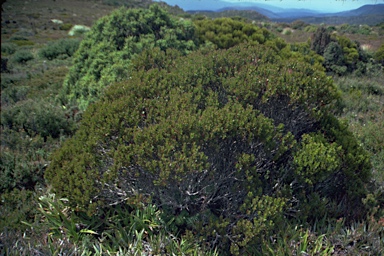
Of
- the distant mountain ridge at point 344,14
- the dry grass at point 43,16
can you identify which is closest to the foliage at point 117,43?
the distant mountain ridge at point 344,14

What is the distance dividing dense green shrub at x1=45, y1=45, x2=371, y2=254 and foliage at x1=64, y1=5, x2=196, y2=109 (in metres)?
2.44

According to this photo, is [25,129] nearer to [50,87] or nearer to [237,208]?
[50,87]

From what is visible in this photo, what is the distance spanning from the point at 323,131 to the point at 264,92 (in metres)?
1.06

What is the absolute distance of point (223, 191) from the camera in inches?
124

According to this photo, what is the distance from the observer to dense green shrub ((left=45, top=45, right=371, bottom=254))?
2.84 metres

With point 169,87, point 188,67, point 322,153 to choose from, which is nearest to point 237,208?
point 322,153

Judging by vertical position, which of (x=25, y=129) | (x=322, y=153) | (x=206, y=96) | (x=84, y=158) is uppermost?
(x=206, y=96)

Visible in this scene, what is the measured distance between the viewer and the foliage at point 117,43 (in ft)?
20.0

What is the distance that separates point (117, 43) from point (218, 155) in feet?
15.0

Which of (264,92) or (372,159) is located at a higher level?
(264,92)

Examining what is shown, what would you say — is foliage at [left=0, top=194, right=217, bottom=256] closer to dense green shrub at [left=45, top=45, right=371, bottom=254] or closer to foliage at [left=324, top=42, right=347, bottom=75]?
dense green shrub at [left=45, top=45, right=371, bottom=254]

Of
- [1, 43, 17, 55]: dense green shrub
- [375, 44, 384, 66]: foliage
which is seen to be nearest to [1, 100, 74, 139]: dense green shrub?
[375, 44, 384, 66]: foliage

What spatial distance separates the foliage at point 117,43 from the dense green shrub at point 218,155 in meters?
2.44

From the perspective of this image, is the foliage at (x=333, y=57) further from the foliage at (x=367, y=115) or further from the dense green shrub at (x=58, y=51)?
the dense green shrub at (x=58, y=51)
